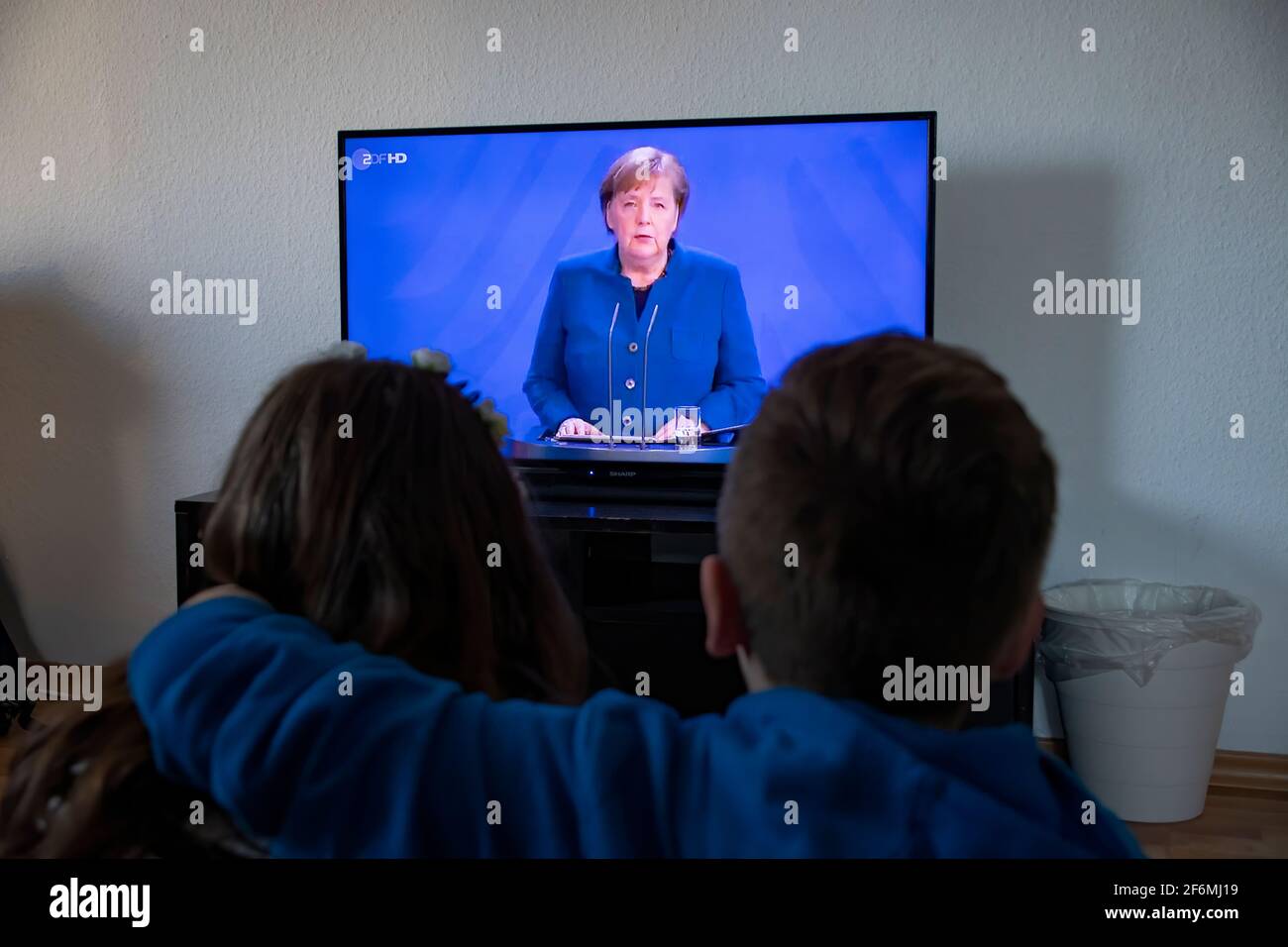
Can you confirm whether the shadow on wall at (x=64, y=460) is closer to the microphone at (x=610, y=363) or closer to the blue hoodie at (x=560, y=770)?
the microphone at (x=610, y=363)

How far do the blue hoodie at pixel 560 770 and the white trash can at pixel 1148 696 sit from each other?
174 centimetres

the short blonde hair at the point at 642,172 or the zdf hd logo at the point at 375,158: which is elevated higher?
the zdf hd logo at the point at 375,158

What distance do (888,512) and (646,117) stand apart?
2209 millimetres

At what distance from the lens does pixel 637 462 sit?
8.36 feet

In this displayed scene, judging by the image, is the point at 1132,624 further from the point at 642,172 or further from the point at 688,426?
the point at 642,172

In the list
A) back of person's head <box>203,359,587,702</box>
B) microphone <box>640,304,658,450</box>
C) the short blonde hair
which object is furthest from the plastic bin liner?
back of person's head <box>203,359,587,702</box>

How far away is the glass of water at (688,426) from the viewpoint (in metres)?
2.55

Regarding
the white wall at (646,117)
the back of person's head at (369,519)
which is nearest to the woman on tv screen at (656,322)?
the white wall at (646,117)

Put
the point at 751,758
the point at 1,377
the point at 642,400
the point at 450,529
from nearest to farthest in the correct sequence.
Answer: the point at 751,758 → the point at 450,529 → the point at 642,400 → the point at 1,377

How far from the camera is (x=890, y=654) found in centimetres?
74

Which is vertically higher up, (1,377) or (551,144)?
(551,144)

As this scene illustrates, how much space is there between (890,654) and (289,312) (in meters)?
2.57
